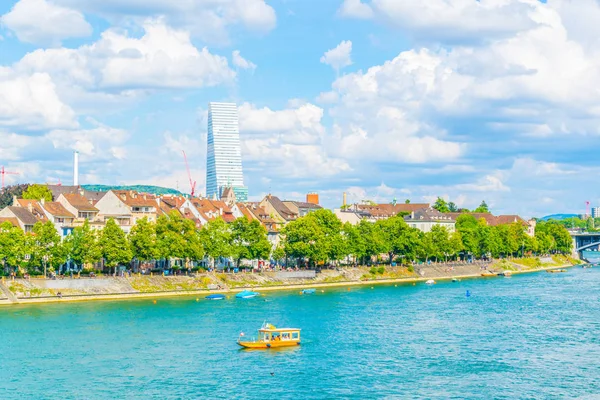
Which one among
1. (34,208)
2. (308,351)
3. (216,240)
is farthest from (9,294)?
(308,351)

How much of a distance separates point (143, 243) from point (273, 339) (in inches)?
2127

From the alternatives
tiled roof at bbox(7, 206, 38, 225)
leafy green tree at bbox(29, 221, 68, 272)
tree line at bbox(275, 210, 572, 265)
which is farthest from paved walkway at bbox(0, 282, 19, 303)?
tree line at bbox(275, 210, 572, 265)

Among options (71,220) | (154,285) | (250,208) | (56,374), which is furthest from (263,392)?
(250,208)

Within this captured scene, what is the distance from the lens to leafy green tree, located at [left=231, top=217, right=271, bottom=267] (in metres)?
158

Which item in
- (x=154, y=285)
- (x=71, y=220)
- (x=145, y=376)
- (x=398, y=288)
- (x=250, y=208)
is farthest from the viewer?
(x=250, y=208)

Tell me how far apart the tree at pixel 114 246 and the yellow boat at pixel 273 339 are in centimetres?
4837

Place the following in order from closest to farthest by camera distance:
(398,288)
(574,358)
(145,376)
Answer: (145,376)
(574,358)
(398,288)

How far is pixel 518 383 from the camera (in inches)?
2810

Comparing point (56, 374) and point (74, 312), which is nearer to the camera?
point (56, 374)

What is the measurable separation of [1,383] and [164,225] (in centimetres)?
7441

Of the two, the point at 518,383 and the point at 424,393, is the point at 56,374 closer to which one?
the point at 424,393

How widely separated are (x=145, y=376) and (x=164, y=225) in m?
72.4

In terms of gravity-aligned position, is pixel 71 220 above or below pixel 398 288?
above

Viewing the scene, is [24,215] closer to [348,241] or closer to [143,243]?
[143,243]
